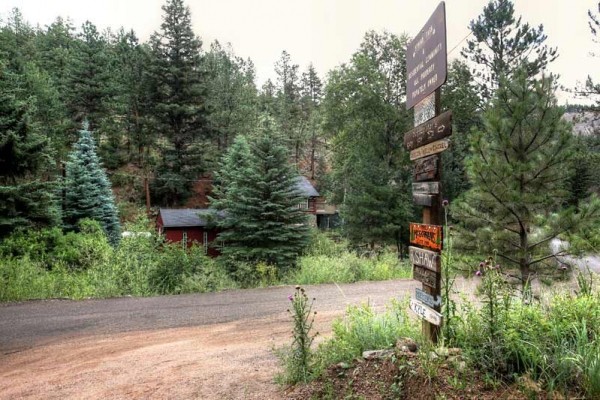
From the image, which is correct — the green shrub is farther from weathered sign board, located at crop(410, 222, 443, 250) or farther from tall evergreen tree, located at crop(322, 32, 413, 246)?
tall evergreen tree, located at crop(322, 32, 413, 246)

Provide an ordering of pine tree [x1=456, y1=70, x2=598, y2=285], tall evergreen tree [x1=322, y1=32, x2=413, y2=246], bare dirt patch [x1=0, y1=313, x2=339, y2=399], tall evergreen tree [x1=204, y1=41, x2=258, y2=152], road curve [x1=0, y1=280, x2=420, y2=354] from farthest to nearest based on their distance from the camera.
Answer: tall evergreen tree [x1=204, y1=41, x2=258, y2=152] → tall evergreen tree [x1=322, y1=32, x2=413, y2=246] → road curve [x1=0, y1=280, x2=420, y2=354] → pine tree [x1=456, y1=70, x2=598, y2=285] → bare dirt patch [x1=0, y1=313, x2=339, y2=399]

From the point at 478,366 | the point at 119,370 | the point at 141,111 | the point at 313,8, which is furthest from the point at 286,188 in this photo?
the point at 141,111

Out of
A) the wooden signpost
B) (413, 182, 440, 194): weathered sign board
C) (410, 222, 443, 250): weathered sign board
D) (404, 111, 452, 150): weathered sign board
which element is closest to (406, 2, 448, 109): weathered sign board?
the wooden signpost

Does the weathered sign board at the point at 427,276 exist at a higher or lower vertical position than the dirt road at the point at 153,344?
higher

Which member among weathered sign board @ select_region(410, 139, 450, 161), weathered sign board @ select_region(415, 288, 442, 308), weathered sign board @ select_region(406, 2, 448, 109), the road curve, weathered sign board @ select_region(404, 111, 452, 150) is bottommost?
the road curve

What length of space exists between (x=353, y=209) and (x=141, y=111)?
20.4 m

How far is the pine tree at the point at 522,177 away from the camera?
4.86 metres

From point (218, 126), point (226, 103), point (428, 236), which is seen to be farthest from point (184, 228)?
point (428, 236)

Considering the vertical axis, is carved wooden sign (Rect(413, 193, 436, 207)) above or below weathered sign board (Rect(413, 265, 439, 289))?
above

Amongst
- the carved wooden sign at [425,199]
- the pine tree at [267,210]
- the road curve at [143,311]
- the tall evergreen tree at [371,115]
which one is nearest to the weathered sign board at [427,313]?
the carved wooden sign at [425,199]

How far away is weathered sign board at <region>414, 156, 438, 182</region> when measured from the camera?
127 inches

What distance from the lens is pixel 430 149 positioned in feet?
10.6

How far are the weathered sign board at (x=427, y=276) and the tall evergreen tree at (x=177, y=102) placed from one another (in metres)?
26.3

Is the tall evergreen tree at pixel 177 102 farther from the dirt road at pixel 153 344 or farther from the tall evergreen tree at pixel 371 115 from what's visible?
the dirt road at pixel 153 344
